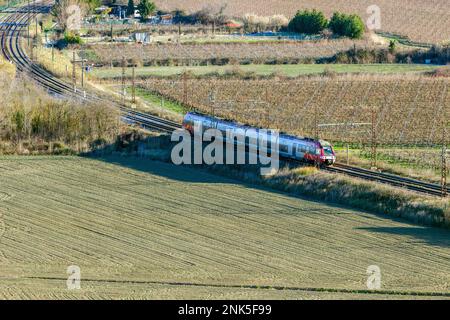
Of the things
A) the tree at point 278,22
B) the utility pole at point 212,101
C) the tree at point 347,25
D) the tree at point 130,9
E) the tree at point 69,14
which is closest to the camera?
the utility pole at point 212,101

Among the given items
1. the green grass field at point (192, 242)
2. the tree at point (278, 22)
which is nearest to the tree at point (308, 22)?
the tree at point (278, 22)

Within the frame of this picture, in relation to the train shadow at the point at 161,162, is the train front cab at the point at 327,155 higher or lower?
higher

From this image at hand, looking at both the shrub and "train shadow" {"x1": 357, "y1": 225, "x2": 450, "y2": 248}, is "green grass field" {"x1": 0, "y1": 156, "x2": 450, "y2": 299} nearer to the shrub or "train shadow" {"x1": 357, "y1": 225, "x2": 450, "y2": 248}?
"train shadow" {"x1": 357, "y1": 225, "x2": 450, "y2": 248}

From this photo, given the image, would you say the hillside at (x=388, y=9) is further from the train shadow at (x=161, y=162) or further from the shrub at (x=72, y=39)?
the train shadow at (x=161, y=162)

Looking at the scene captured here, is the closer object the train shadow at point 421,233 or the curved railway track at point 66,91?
the train shadow at point 421,233

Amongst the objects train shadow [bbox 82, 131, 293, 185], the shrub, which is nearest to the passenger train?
train shadow [bbox 82, 131, 293, 185]
